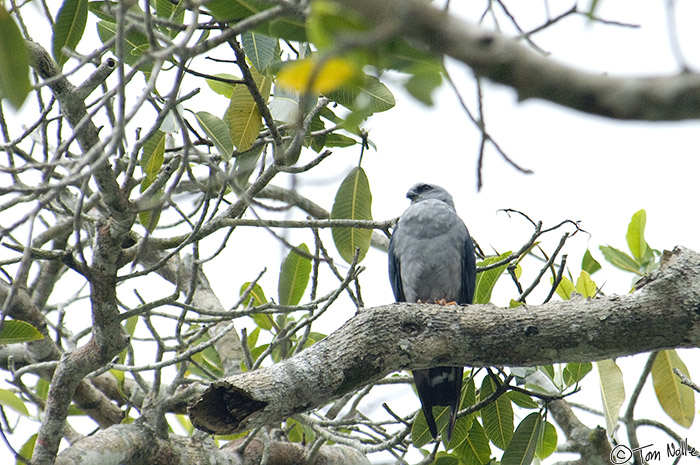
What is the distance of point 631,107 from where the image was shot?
0.86 meters

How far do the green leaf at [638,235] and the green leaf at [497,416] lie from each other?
1569mm

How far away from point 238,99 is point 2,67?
1.97 metres

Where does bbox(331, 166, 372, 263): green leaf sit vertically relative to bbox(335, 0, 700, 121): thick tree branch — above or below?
above

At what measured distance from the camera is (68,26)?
2836mm

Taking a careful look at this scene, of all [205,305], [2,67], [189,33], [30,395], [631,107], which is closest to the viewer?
[631,107]

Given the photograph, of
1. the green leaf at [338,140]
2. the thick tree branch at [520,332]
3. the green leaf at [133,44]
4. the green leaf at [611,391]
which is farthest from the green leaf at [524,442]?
the green leaf at [133,44]

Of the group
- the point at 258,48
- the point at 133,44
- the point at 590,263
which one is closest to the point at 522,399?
the point at 590,263

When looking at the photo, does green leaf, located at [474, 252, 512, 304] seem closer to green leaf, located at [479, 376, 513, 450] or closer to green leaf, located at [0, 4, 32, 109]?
green leaf, located at [479, 376, 513, 450]

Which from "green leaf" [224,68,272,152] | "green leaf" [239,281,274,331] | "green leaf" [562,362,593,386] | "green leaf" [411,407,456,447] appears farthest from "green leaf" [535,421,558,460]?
"green leaf" [224,68,272,152]

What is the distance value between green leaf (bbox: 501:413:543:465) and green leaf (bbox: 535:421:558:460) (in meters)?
0.07

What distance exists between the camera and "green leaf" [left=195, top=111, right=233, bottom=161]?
330 cm

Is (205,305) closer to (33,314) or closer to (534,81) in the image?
(33,314)

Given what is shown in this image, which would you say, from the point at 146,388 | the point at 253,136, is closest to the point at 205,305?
the point at 146,388

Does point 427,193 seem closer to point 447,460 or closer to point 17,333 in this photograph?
point 447,460
